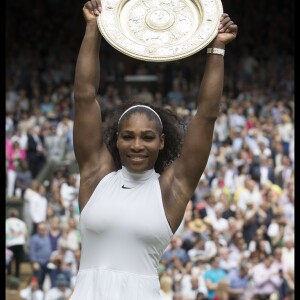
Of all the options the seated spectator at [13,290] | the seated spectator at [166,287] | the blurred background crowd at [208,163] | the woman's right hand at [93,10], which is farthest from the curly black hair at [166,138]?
the seated spectator at [13,290]

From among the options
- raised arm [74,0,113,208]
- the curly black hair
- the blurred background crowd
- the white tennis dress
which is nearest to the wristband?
the curly black hair

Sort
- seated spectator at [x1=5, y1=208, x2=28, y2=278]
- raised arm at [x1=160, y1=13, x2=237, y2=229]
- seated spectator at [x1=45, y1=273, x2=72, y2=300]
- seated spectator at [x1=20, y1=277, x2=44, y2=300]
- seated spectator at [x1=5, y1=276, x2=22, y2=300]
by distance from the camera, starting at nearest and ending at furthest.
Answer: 1. raised arm at [x1=160, y1=13, x2=237, y2=229]
2. seated spectator at [x1=45, y1=273, x2=72, y2=300]
3. seated spectator at [x1=5, y1=276, x2=22, y2=300]
4. seated spectator at [x1=20, y1=277, x2=44, y2=300]
5. seated spectator at [x1=5, y1=208, x2=28, y2=278]

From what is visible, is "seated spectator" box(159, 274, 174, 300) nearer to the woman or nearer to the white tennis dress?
the woman

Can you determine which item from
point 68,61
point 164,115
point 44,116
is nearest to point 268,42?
point 68,61

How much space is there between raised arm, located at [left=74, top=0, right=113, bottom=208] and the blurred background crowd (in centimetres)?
387

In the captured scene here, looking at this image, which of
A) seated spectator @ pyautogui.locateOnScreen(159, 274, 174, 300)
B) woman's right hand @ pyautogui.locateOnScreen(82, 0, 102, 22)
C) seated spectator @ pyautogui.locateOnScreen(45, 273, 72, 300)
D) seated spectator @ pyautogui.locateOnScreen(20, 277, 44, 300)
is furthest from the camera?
seated spectator @ pyautogui.locateOnScreen(20, 277, 44, 300)

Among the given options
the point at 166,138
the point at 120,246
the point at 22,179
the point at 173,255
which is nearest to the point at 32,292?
the point at 173,255

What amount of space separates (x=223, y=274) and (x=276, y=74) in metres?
9.62

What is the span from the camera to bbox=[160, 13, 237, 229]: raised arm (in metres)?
5.68

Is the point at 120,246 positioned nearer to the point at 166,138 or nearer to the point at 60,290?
the point at 166,138

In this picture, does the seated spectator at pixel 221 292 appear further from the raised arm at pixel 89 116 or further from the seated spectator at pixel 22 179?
the raised arm at pixel 89 116

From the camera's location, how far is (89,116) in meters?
5.77

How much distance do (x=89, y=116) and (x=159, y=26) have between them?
2.03 feet

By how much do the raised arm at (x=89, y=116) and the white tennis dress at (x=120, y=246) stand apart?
0.18m
